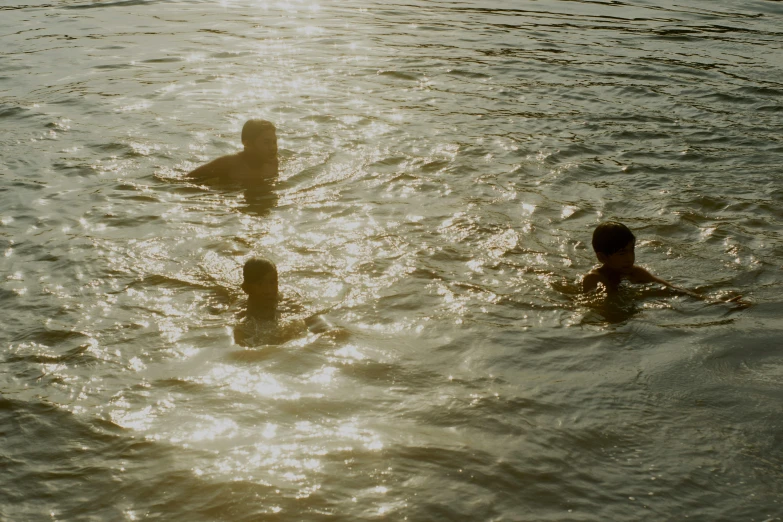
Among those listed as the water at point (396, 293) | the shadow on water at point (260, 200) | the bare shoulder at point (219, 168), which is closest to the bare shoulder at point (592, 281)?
the water at point (396, 293)

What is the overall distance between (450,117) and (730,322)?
5947mm

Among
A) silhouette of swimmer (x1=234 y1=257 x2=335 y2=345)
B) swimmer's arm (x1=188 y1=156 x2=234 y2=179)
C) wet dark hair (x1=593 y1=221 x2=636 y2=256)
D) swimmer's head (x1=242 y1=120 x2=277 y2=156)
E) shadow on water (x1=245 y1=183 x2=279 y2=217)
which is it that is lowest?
silhouette of swimmer (x1=234 y1=257 x2=335 y2=345)

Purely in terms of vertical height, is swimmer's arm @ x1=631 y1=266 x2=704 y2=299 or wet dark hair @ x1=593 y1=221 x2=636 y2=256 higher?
wet dark hair @ x1=593 y1=221 x2=636 y2=256

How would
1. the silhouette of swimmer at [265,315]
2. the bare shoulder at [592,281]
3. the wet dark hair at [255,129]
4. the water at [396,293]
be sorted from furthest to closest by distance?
the wet dark hair at [255,129] → the bare shoulder at [592,281] → the silhouette of swimmer at [265,315] → the water at [396,293]

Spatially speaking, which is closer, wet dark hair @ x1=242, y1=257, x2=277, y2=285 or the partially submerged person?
wet dark hair @ x1=242, y1=257, x2=277, y2=285

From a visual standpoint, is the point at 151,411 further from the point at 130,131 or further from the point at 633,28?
the point at 633,28

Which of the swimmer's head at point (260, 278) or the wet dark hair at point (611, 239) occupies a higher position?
the wet dark hair at point (611, 239)

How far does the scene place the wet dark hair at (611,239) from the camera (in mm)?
6902

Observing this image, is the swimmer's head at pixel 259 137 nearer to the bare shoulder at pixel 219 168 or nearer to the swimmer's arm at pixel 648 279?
the bare shoulder at pixel 219 168

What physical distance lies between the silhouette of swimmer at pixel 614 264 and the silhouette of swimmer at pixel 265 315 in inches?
89.0

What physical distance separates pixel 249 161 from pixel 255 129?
35 centimetres

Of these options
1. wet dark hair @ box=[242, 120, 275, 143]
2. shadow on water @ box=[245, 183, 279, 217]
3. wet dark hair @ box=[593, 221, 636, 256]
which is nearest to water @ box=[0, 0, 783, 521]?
shadow on water @ box=[245, 183, 279, 217]

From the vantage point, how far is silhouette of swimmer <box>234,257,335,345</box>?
619 centimetres

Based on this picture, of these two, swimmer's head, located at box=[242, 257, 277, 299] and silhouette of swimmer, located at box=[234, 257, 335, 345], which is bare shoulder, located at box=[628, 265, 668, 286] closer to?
silhouette of swimmer, located at box=[234, 257, 335, 345]
